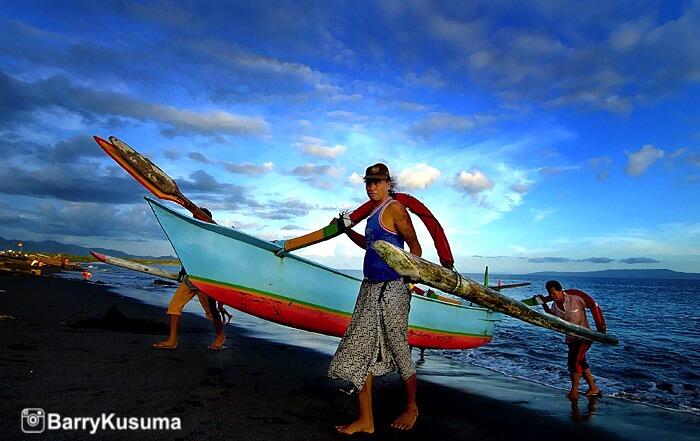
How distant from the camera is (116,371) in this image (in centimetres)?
474

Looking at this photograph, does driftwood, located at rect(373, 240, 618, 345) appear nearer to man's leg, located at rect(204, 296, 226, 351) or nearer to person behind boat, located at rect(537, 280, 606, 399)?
person behind boat, located at rect(537, 280, 606, 399)

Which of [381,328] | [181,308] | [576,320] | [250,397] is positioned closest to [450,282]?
[381,328]

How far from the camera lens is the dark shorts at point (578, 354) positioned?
5.96 metres

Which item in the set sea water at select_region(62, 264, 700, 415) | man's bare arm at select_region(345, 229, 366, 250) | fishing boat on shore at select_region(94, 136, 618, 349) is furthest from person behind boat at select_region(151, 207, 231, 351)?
man's bare arm at select_region(345, 229, 366, 250)

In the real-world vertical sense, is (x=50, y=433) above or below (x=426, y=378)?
above

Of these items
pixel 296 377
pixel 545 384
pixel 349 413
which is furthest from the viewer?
pixel 545 384

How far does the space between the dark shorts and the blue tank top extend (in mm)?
4117

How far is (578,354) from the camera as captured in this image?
237 inches

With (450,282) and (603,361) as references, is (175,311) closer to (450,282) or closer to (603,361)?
(450,282)

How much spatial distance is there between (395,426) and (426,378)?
2805 mm

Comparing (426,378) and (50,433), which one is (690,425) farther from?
(50,433)

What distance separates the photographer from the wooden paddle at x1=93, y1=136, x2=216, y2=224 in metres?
5.87

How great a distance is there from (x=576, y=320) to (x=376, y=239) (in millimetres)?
4393

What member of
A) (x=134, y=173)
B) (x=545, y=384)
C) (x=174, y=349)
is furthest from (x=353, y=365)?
(x=545, y=384)
